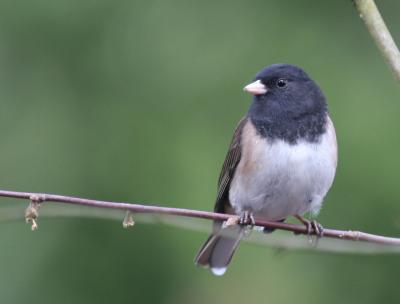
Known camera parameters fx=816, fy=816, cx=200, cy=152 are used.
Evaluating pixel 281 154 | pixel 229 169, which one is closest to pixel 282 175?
pixel 281 154

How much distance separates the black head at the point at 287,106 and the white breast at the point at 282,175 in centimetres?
4

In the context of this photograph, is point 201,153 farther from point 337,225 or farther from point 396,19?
point 396,19

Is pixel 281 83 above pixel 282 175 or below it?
above

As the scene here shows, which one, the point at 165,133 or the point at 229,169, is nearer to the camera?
the point at 229,169

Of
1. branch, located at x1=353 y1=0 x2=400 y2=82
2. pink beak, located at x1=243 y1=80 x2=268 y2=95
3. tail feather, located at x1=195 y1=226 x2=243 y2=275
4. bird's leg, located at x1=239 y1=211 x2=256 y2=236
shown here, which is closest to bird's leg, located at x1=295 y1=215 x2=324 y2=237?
bird's leg, located at x1=239 y1=211 x2=256 y2=236

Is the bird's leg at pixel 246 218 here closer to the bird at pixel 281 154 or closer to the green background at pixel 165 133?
the bird at pixel 281 154

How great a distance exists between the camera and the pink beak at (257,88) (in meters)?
3.17

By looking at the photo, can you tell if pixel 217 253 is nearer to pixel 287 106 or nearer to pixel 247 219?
pixel 247 219

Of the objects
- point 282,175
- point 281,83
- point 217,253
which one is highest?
point 281,83

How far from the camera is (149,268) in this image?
399cm

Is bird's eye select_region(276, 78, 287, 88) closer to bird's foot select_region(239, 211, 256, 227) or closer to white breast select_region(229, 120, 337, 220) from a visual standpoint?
white breast select_region(229, 120, 337, 220)

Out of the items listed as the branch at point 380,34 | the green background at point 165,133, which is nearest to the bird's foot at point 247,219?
the green background at point 165,133

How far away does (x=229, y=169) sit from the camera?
336cm

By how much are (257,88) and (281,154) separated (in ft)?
1.07
